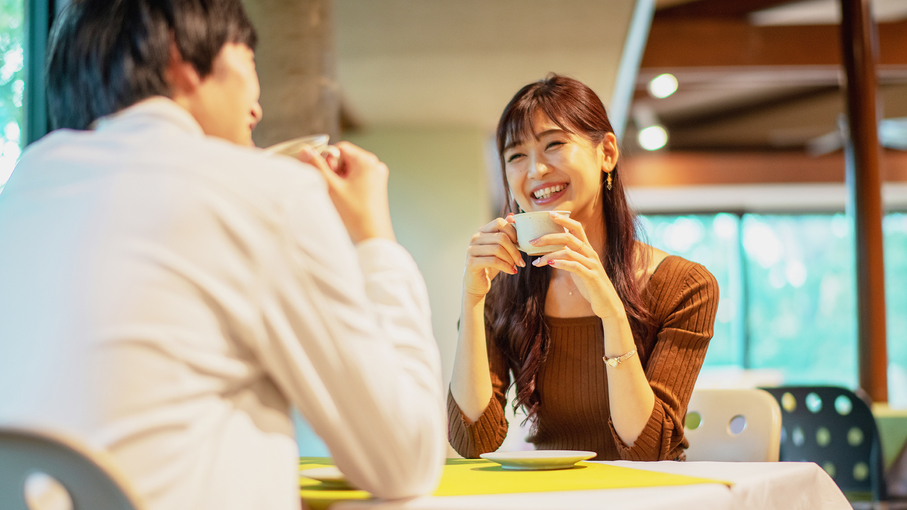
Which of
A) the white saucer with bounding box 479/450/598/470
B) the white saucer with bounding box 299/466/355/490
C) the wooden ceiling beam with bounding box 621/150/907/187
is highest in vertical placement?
the wooden ceiling beam with bounding box 621/150/907/187

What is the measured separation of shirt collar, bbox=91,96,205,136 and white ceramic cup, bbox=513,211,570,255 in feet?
2.79

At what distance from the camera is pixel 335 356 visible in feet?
2.67

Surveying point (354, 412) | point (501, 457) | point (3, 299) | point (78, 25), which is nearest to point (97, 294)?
point (3, 299)

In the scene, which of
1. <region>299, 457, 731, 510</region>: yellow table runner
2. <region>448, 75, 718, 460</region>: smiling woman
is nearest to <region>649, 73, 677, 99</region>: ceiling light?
<region>448, 75, 718, 460</region>: smiling woman

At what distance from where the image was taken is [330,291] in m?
0.82

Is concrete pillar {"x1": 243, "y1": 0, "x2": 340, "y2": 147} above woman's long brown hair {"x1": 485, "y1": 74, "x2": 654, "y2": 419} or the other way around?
above

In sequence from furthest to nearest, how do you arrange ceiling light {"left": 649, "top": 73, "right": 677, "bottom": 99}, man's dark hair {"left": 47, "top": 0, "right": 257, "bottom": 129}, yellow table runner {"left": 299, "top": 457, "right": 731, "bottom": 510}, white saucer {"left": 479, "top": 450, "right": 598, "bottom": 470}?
ceiling light {"left": 649, "top": 73, "right": 677, "bottom": 99}
white saucer {"left": 479, "top": 450, "right": 598, "bottom": 470}
yellow table runner {"left": 299, "top": 457, "right": 731, "bottom": 510}
man's dark hair {"left": 47, "top": 0, "right": 257, "bottom": 129}

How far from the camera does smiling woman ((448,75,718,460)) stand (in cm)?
169

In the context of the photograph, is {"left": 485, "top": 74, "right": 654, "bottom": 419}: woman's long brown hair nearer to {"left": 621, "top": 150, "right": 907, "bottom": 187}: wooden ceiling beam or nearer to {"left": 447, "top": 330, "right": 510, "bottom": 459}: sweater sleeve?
{"left": 447, "top": 330, "right": 510, "bottom": 459}: sweater sleeve

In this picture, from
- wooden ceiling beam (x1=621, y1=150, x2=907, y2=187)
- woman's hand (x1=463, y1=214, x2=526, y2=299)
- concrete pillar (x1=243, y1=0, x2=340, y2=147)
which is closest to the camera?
woman's hand (x1=463, y1=214, x2=526, y2=299)

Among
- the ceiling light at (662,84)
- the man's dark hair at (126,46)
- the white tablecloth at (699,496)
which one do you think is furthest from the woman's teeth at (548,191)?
the ceiling light at (662,84)

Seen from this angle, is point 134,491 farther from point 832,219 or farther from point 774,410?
point 832,219

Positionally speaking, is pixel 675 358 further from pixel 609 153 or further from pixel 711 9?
pixel 711 9

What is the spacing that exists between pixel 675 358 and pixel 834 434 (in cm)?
161
